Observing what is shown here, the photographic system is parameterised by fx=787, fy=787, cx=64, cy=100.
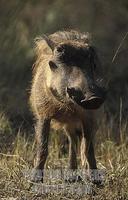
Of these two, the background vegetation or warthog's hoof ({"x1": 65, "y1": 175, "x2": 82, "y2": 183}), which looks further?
the background vegetation

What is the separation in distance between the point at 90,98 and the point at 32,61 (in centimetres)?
508

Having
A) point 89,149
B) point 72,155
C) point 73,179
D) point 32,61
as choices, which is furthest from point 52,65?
point 32,61

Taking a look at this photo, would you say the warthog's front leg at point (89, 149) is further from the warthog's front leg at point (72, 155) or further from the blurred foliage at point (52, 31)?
the blurred foliage at point (52, 31)

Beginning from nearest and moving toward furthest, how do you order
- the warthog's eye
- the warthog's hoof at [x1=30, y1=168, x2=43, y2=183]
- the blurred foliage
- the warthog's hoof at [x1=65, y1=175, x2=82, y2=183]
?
the warthog's eye, the warthog's hoof at [x1=30, y1=168, x2=43, y2=183], the warthog's hoof at [x1=65, y1=175, x2=82, y2=183], the blurred foliage

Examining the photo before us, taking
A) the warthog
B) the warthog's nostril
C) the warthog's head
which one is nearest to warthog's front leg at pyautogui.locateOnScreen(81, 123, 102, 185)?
the warthog

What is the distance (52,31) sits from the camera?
10.7 m

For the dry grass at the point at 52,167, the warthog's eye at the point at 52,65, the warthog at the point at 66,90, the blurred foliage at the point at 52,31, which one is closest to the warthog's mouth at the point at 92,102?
the warthog at the point at 66,90

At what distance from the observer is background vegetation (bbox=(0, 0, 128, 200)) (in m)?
6.79

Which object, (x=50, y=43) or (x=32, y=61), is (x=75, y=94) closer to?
(x=50, y=43)

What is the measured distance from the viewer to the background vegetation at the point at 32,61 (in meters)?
6.79

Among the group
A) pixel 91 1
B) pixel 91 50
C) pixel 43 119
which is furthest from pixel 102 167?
pixel 91 1

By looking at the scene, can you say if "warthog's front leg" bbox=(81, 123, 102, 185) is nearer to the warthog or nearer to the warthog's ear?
the warthog

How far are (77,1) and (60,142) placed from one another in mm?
7539

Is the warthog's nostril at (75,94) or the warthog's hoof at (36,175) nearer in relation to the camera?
the warthog's nostril at (75,94)
